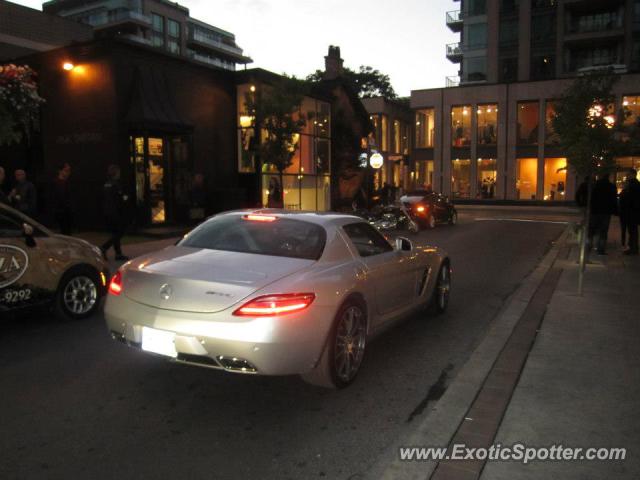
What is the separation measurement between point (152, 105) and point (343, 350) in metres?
14.5

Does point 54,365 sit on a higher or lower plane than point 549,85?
lower

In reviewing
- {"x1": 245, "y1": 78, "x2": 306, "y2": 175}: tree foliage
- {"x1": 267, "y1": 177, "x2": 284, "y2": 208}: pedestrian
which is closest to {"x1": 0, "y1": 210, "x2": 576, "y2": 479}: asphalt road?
{"x1": 267, "y1": 177, "x2": 284, "y2": 208}: pedestrian

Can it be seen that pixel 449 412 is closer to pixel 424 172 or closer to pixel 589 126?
pixel 589 126

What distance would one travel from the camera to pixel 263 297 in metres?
3.84

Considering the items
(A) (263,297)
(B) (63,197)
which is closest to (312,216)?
(A) (263,297)

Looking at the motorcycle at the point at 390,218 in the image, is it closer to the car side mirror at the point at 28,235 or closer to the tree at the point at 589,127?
the tree at the point at 589,127

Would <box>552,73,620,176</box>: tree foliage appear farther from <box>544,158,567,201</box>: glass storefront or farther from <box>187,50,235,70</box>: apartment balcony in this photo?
<box>187,50,235,70</box>: apartment balcony

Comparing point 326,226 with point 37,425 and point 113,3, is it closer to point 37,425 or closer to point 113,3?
point 37,425

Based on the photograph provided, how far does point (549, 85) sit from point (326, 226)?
44.5 meters

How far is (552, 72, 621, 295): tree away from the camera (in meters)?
10.7

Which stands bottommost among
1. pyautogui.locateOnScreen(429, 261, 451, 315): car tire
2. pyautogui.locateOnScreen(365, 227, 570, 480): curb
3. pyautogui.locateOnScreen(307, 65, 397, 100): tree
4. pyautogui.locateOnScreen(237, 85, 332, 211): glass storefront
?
pyautogui.locateOnScreen(365, 227, 570, 480): curb

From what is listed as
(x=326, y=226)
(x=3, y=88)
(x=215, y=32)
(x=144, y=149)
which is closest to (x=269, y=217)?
(x=326, y=226)

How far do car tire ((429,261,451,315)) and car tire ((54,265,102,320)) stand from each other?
4185 millimetres

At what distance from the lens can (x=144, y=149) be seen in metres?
16.9
